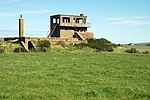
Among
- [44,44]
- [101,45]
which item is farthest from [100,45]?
[44,44]

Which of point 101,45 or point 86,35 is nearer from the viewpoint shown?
point 101,45

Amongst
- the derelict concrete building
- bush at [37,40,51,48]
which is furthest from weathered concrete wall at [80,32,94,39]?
bush at [37,40,51,48]

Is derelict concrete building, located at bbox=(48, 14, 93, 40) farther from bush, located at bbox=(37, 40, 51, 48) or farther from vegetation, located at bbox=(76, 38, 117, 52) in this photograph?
bush, located at bbox=(37, 40, 51, 48)

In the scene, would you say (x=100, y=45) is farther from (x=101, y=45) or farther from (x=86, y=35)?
(x=86, y=35)

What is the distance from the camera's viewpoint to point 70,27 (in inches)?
2544

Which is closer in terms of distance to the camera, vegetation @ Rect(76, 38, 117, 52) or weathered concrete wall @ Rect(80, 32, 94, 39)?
vegetation @ Rect(76, 38, 117, 52)

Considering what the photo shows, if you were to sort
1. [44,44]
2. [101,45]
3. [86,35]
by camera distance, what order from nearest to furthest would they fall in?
1. [44,44]
2. [101,45]
3. [86,35]

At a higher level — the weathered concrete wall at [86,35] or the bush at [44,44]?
the weathered concrete wall at [86,35]

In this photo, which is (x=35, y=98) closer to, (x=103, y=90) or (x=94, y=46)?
(x=103, y=90)

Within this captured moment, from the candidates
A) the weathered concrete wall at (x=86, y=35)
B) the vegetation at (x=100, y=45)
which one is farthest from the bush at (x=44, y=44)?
the weathered concrete wall at (x=86, y=35)

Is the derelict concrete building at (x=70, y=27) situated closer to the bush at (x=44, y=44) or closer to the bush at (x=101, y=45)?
the bush at (x=101, y=45)

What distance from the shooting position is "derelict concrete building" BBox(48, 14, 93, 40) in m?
63.2

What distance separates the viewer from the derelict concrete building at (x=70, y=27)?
63156 mm

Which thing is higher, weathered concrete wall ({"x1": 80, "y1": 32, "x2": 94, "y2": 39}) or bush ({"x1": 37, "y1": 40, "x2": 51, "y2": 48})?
weathered concrete wall ({"x1": 80, "y1": 32, "x2": 94, "y2": 39})
